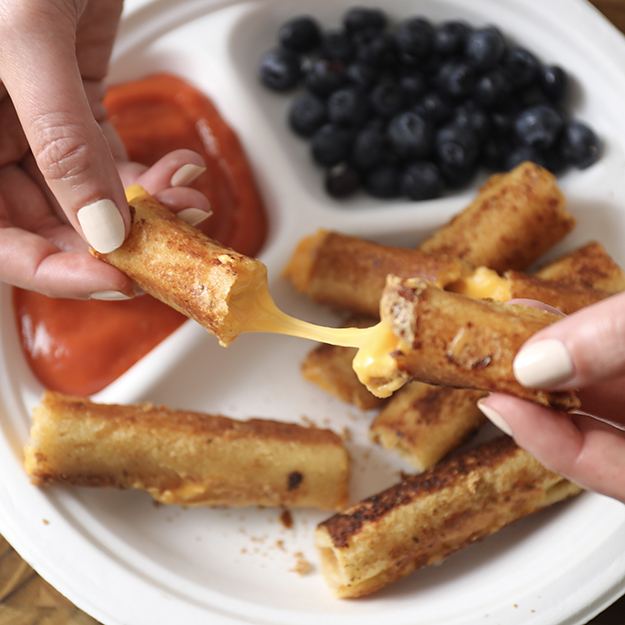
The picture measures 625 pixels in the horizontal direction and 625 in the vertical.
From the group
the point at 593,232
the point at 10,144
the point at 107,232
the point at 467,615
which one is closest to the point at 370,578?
the point at 467,615

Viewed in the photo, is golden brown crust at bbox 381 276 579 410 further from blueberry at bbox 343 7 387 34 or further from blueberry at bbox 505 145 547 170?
blueberry at bbox 343 7 387 34

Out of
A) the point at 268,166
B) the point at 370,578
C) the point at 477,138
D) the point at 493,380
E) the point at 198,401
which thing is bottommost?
the point at 198,401

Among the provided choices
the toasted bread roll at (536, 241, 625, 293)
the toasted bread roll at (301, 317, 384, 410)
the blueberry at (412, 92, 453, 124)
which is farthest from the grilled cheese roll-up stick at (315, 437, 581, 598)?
the blueberry at (412, 92, 453, 124)

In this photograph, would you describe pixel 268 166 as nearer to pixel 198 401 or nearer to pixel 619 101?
pixel 198 401

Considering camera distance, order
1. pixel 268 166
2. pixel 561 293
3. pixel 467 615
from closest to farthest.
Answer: pixel 467 615 → pixel 561 293 → pixel 268 166

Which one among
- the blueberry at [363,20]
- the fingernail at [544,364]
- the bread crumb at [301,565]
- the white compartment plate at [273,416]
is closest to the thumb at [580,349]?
the fingernail at [544,364]

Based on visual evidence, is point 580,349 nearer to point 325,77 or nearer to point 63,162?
point 63,162
